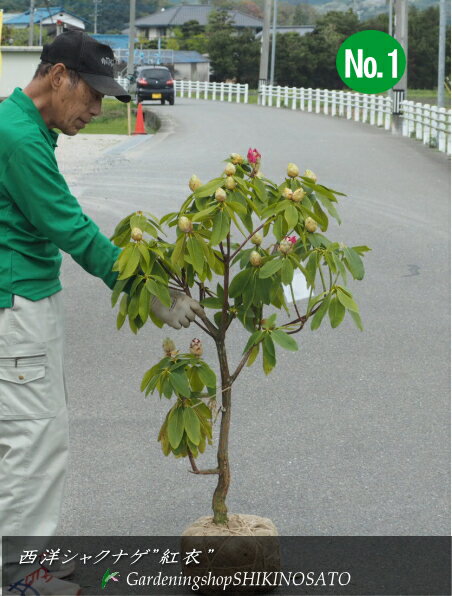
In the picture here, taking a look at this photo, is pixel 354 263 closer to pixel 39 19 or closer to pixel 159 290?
pixel 159 290

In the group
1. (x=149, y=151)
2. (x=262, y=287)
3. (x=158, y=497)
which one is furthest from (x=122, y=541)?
(x=149, y=151)

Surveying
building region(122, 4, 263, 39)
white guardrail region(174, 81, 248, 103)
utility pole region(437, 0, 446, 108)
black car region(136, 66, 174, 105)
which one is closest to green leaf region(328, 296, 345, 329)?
utility pole region(437, 0, 446, 108)

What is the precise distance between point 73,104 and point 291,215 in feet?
2.60

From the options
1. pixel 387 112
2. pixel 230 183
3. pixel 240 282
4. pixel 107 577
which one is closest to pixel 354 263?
pixel 240 282

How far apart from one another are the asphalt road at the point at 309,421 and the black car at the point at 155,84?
3488 centimetres

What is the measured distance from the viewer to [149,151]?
23141mm

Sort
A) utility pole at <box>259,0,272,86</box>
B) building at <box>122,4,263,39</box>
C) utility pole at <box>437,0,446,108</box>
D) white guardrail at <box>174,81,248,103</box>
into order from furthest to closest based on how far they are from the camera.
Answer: building at <box>122,4,263,39</box>
white guardrail at <box>174,81,248,103</box>
utility pole at <box>259,0,272,86</box>
utility pole at <box>437,0,446,108</box>

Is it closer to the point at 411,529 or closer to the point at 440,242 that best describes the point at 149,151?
the point at 440,242

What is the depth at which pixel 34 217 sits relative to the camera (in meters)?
3.63

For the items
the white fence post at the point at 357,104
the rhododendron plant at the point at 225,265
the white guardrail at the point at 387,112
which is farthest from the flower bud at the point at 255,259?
the white fence post at the point at 357,104

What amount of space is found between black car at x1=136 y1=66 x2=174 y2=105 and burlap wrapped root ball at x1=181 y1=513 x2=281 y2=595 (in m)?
43.5

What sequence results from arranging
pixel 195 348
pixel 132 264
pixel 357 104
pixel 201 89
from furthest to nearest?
pixel 201 89, pixel 357 104, pixel 195 348, pixel 132 264

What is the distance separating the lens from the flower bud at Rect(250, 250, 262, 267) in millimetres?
3742

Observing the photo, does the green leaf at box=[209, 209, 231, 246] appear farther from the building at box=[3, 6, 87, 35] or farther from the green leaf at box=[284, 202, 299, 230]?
the building at box=[3, 6, 87, 35]
